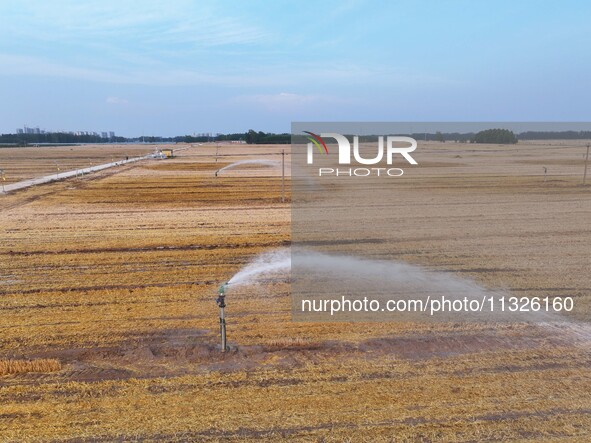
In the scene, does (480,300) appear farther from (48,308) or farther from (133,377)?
(48,308)

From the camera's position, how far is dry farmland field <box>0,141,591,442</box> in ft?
17.6

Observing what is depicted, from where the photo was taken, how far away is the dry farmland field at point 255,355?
17.6 feet

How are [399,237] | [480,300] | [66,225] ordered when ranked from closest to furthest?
[480,300]
[399,237]
[66,225]

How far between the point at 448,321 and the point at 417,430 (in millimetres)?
3364

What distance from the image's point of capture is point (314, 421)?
17.8 feet

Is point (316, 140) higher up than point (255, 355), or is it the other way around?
point (316, 140)

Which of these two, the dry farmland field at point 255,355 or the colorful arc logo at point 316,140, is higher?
the colorful arc logo at point 316,140

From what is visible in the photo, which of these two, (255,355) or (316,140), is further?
(316,140)

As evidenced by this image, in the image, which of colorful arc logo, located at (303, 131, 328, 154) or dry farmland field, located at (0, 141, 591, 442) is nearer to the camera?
dry farmland field, located at (0, 141, 591, 442)

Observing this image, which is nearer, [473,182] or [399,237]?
[399,237]

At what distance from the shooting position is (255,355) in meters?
6.95

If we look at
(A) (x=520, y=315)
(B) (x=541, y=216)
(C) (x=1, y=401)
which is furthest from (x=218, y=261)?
(B) (x=541, y=216)

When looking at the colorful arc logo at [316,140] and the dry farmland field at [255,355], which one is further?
the colorful arc logo at [316,140]

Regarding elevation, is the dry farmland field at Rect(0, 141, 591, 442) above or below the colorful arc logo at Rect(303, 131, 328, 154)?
below
